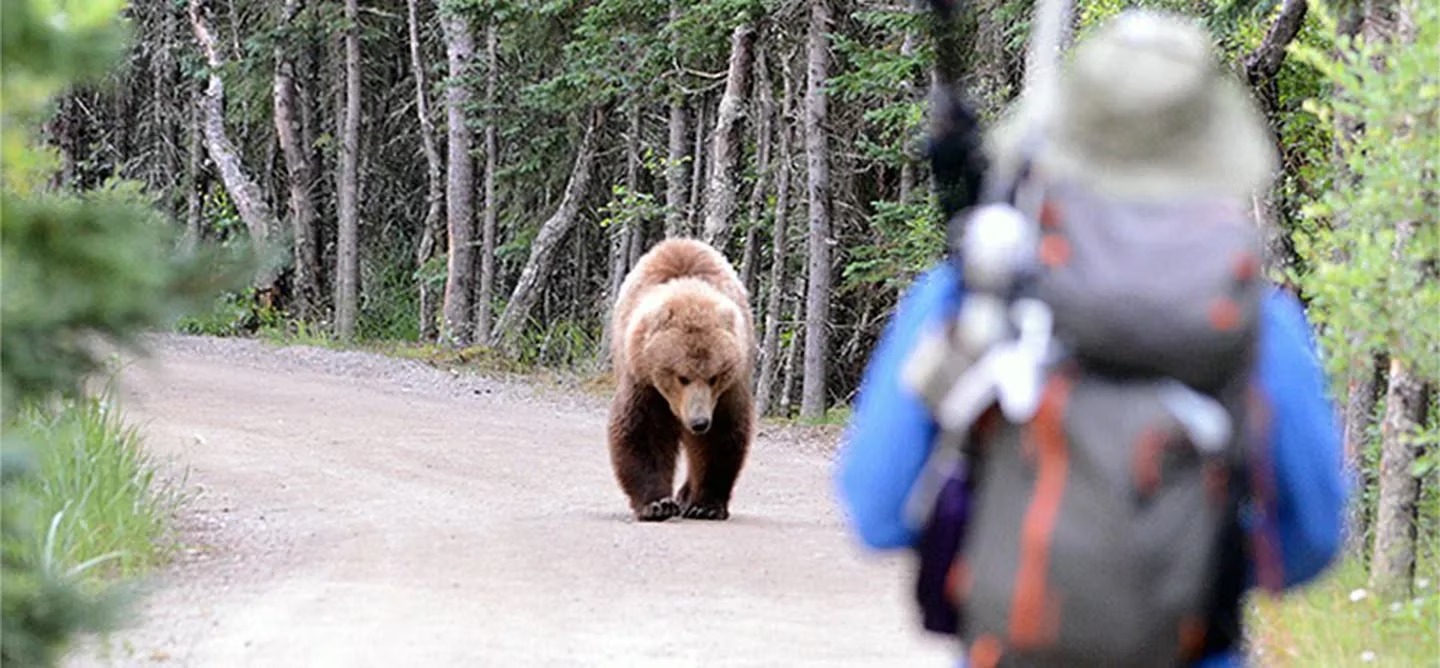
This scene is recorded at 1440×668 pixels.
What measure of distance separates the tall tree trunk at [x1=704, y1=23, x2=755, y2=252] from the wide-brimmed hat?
62.1 feet

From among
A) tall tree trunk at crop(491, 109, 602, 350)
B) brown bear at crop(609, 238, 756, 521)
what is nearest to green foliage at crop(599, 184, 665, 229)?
tall tree trunk at crop(491, 109, 602, 350)

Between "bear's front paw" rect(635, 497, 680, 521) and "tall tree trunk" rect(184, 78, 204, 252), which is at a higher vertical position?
"tall tree trunk" rect(184, 78, 204, 252)

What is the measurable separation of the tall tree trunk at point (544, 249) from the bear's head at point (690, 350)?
16435 millimetres

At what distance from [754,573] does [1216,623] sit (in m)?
7.11

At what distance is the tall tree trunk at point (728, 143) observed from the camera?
2245 centimetres

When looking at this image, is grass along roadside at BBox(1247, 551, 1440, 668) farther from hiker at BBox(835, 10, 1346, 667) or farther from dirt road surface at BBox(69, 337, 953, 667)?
hiker at BBox(835, 10, 1346, 667)

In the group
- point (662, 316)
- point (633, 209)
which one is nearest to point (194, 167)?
point (633, 209)

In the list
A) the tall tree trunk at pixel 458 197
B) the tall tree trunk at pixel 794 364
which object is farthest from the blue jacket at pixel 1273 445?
the tall tree trunk at pixel 458 197

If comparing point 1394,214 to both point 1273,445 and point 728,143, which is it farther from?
point 728,143

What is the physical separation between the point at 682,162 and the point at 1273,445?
2155 cm

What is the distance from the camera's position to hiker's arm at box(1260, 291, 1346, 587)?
3.40 meters

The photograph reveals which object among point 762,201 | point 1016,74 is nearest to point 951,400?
point 1016,74

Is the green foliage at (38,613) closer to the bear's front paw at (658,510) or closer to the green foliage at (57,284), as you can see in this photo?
the green foliage at (57,284)

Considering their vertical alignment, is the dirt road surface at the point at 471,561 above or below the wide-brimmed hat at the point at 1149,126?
below
